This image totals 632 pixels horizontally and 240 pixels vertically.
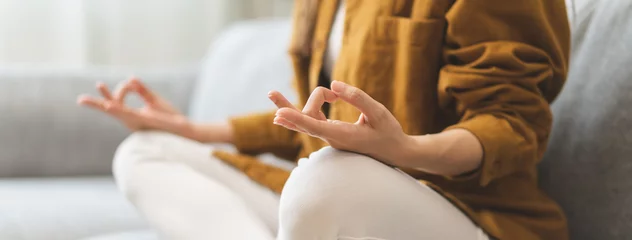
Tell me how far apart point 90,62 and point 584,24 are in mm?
1572

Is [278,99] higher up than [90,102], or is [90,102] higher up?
[278,99]

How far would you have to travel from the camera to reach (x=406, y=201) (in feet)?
2.04

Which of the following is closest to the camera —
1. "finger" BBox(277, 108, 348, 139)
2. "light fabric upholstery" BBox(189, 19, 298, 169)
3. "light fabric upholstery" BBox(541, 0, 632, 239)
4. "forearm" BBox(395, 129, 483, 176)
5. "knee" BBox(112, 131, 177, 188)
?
"finger" BBox(277, 108, 348, 139)

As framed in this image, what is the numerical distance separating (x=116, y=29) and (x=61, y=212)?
41.7 inches

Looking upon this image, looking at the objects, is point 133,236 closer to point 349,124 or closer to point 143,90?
point 143,90

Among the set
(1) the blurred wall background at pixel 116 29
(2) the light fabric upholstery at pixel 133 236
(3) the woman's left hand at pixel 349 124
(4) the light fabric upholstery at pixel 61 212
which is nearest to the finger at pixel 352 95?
(3) the woman's left hand at pixel 349 124

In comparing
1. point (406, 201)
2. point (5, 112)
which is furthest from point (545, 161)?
point (5, 112)

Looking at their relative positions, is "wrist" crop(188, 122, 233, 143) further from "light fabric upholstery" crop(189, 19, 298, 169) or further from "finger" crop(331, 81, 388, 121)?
"finger" crop(331, 81, 388, 121)

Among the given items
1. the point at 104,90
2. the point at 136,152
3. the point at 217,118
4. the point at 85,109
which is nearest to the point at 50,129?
the point at 85,109

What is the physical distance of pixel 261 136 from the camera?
43.3 inches

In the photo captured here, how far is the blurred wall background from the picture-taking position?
2004 millimetres

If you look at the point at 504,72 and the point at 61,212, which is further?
the point at 61,212

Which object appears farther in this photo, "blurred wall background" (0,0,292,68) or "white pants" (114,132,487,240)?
"blurred wall background" (0,0,292,68)

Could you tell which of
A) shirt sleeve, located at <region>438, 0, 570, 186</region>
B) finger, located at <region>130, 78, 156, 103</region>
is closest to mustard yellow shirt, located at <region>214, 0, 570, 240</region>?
Answer: shirt sleeve, located at <region>438, 0, 570, 186</region>
